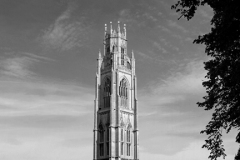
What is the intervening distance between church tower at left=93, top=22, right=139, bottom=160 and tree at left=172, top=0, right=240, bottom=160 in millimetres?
56458

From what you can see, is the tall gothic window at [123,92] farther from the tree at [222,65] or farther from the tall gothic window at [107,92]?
the tree at [222,65]

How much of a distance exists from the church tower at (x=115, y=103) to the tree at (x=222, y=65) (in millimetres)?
56458

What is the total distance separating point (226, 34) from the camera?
20.2m

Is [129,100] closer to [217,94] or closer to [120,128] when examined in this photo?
[120,128]

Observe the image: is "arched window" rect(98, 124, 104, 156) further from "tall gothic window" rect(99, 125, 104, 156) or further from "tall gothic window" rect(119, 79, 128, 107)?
"tall gothic window" rect(119, 79, 128, 107)

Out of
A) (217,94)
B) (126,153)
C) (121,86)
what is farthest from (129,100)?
(217,94)

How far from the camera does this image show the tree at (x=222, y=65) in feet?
64.7

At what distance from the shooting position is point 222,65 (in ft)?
70.3

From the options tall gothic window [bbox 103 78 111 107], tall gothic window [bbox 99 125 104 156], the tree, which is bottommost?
the tree

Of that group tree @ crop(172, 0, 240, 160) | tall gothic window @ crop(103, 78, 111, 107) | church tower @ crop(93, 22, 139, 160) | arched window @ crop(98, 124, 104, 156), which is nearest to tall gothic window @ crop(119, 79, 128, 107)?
church tower @ crop(93, 22, 139, 160)

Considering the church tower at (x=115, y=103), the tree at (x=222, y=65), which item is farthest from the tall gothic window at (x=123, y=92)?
the tree at (x=222, y=65)

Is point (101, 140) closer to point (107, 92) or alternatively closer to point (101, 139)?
point (101, 139)

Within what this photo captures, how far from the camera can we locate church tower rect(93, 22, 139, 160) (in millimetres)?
80312

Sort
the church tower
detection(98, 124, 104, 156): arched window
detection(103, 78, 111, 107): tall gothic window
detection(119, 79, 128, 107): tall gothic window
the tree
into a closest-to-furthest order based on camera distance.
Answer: the tree
the church tower
detection(98, 124, 104, 156): arched window
detection(119, 79, 128, 107): tall gothic window
detection(103, 78, 111, 107): tall gothic window
